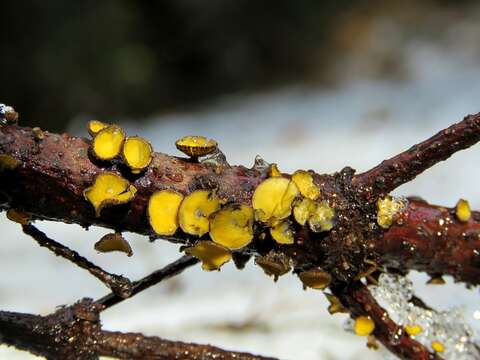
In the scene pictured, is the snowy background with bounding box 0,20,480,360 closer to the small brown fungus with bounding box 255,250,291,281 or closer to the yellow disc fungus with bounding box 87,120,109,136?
the small brown fungus with bounding box 255,250,291,281

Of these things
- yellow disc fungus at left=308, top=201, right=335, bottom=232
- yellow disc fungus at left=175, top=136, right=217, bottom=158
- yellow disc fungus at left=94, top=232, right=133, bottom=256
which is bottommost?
yellow disc fungus at left=94, top=232, right=133, bottom=256

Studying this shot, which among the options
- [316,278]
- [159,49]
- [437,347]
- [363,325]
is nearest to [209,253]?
[316,278]

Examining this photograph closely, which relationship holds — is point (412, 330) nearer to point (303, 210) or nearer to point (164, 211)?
point (303, 210)

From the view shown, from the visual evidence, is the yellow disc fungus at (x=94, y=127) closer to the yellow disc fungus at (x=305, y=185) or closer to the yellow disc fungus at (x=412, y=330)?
the yellow disc fungus at (x=305, y=185)

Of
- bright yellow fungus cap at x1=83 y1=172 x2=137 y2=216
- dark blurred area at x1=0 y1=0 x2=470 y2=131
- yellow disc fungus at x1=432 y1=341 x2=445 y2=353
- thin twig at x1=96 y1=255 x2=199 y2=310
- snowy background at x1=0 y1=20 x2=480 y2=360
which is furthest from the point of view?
dark blurred area at x1=0 y1=0 x2=470 y2=131

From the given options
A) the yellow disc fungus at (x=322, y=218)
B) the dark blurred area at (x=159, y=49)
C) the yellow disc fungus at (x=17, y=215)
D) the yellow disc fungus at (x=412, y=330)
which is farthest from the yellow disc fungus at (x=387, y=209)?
the dark blurred area at (x=159, y=49)

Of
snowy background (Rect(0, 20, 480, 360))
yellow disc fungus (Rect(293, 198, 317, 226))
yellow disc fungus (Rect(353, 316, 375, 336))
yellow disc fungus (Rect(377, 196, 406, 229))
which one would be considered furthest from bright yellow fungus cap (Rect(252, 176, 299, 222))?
snowy background (Rect(0, 20, 480, 360))
